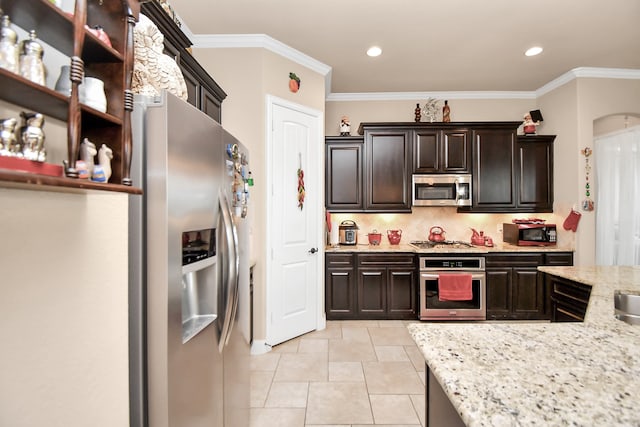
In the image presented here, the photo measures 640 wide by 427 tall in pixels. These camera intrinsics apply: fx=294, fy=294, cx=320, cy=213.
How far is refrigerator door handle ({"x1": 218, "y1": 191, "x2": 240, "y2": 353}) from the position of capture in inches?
53.2

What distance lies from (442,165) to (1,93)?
4.09 meters

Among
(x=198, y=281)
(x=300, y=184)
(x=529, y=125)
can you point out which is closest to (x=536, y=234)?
(x=529, y=125)

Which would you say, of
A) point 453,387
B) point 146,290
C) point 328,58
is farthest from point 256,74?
point 453,387

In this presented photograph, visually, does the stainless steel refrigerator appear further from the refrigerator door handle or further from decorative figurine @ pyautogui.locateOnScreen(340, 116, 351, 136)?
decorative figurine @ pyautogui.locateOnScreen(340, 116, 351, 136)

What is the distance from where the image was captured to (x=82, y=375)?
0.87 metres

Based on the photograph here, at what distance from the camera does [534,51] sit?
320cm

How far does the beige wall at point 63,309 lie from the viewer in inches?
28.1

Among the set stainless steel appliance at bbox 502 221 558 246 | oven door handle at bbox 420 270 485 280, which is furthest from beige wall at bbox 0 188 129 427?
stainless steel appliance at bbox 502 221 558 246

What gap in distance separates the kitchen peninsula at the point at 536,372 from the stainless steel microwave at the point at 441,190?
8.92 ft

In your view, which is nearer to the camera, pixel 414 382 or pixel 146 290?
pixel 146 290

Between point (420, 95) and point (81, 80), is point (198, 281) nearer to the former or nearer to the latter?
point (81, 80)

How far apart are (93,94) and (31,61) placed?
0.53 ft

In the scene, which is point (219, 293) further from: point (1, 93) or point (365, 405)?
point (365, 405)

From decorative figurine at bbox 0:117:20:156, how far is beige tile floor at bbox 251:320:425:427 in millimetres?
2042
